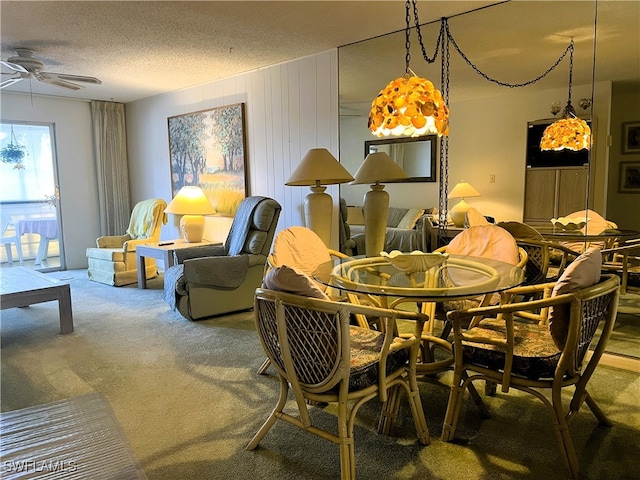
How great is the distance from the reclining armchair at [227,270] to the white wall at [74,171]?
292 centimetres

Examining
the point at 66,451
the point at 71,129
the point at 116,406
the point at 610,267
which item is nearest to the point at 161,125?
the point at 71,129

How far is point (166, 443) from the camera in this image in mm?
2066

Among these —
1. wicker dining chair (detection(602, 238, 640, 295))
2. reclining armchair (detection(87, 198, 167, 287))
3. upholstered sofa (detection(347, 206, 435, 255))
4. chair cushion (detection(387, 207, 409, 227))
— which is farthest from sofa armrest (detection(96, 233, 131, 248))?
wicker dining chair (detection(602, 238, 640, 295))

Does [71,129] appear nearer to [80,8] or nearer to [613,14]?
[80,8]

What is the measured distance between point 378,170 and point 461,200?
0.78m

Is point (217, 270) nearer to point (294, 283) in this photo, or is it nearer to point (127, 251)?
point (127, 251)

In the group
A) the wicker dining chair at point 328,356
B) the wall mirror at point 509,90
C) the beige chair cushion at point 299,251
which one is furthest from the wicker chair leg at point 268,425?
the wall mirror at point 509,90

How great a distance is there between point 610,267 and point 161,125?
5.41 metres

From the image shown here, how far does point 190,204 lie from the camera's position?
511 cm

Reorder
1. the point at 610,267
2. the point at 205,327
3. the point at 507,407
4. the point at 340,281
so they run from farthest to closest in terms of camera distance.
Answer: the point at 205,327
the point at 610,267
the point at 507,407
the point at 340,281

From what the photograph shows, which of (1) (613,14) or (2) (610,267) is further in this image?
(2) (610,267)

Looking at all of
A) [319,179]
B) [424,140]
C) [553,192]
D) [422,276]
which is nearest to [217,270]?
[319,179]

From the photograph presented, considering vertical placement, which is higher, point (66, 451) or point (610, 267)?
point (610, 267)

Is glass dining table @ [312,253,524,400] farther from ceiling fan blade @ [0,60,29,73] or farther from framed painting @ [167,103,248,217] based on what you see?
ceiling fan blade @ [0,60,29,73]
